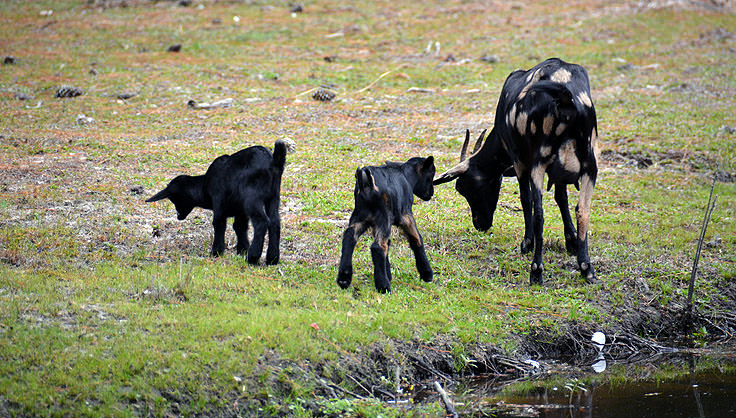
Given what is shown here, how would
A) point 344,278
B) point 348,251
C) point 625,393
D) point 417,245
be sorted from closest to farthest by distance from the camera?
1. point 625,393
2. point 348,251
3. point 344,278
4. point 417,245

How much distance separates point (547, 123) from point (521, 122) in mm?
411

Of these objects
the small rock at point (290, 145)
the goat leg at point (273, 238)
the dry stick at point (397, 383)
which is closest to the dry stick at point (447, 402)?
the dry stick at point (397, 383)

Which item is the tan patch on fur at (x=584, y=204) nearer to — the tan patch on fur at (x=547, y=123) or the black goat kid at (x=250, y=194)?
the tan patch on fur at (x=547, y=123)

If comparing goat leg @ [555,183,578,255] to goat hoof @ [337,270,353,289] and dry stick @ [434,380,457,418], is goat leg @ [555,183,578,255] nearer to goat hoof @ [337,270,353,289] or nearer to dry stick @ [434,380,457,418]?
goat hoof @ [337,270,353,289]

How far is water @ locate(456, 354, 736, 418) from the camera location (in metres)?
7.12

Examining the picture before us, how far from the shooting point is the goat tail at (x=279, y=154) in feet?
31.9

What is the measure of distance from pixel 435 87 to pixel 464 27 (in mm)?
9312

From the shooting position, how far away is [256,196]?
9.76 meters

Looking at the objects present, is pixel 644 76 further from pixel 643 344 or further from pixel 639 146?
pixel 643 344

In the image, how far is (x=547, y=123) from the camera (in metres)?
9.59

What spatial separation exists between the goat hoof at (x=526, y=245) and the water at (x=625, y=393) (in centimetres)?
276

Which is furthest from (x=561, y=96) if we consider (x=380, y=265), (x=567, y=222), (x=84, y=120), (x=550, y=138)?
(x=84, y=120)

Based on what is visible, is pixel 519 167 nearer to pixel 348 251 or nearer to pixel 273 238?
pixel 348 251

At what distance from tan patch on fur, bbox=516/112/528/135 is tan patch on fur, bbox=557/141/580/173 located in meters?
0.55
